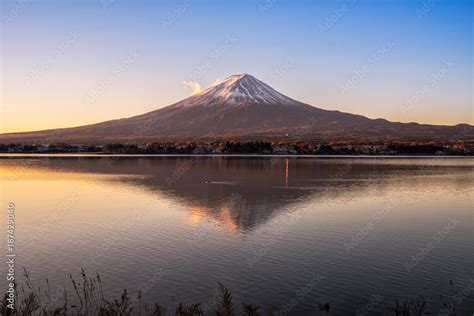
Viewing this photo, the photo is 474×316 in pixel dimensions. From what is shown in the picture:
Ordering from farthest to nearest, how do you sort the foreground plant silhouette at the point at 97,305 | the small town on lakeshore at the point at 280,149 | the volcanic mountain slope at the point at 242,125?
the volcanic mountain slope at the point at 242,125 → the small town on lakeshore at the point at 280,149 → the foreground plant silhouette at the point at 97,305

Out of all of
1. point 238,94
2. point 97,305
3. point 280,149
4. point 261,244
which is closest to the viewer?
point 97,305

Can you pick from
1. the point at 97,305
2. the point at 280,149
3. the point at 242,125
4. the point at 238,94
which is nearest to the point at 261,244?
the point at 97,305

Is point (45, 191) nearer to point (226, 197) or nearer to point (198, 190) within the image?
point (198, 190)

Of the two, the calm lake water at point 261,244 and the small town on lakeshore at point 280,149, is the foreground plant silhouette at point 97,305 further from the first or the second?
the small town on lakeshore at point 280,149

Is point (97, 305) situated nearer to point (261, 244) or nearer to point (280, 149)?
point (261, 244)

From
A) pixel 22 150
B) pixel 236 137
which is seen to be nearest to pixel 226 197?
pixel 22 150

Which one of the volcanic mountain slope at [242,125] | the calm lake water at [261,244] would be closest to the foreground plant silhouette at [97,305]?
the calm lake water at [261,244]
